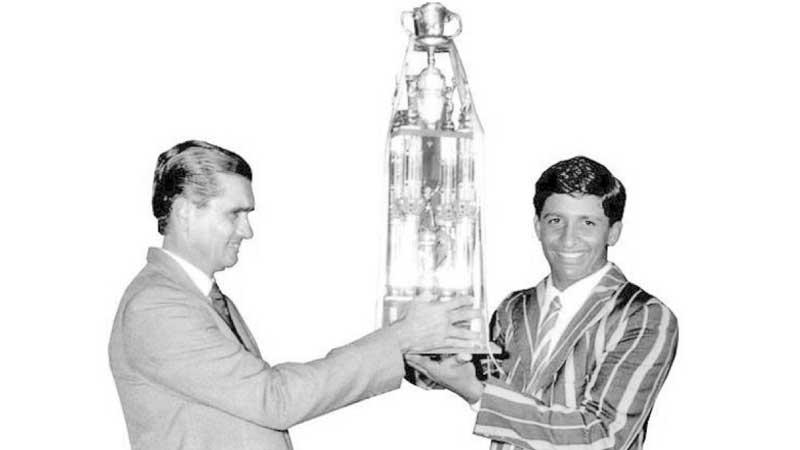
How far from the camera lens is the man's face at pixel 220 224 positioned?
92.6 inches

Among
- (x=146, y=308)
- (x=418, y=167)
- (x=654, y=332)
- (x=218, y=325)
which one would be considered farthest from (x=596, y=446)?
(x=146, y=308)

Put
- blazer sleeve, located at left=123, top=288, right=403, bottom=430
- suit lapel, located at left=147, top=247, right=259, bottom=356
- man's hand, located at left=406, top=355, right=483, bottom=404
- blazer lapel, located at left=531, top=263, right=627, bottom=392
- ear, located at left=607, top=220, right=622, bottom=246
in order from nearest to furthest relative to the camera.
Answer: blazer sleeve, located at left=123, top=288, right=403, bottom=430
suit lapel, located at left=147, top=247, right=259, bottom=356
man's hand, located at left=406, top=355, right=483, bottom=404
blazer lapel, located at left=531, top=263, right=627, bottom=392
ear, located at left=607, top=220, right=622, bottom=246

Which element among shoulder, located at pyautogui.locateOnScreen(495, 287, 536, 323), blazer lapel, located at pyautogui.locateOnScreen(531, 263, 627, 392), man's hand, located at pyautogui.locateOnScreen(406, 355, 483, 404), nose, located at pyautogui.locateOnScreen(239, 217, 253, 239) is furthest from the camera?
shoulder, located at pyautogui.locateOnScreen(495, 287, 536, 323)

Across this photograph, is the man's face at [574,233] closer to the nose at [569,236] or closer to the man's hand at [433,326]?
the nose at [569,236]

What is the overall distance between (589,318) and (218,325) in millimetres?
1058

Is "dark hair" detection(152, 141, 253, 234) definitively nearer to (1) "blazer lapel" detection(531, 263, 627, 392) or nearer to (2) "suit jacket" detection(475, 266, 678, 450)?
(2) "suit jacket" detection(475, 266, 678, 450)

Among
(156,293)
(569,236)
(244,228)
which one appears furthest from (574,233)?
(156,293)

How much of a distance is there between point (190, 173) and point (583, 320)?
1158 millimetres

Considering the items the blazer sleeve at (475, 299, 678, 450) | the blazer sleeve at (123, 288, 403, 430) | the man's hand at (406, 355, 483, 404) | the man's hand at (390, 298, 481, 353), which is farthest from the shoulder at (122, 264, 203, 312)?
the blazer sleeve at (475, 299, 678, 450)

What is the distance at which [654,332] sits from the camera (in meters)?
2.70

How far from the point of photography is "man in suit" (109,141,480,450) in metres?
2.19

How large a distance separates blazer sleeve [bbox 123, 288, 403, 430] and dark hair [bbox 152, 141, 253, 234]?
0.24m

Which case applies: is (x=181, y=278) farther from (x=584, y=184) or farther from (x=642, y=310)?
(x=642, y=310)

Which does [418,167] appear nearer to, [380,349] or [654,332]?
[380,349]
